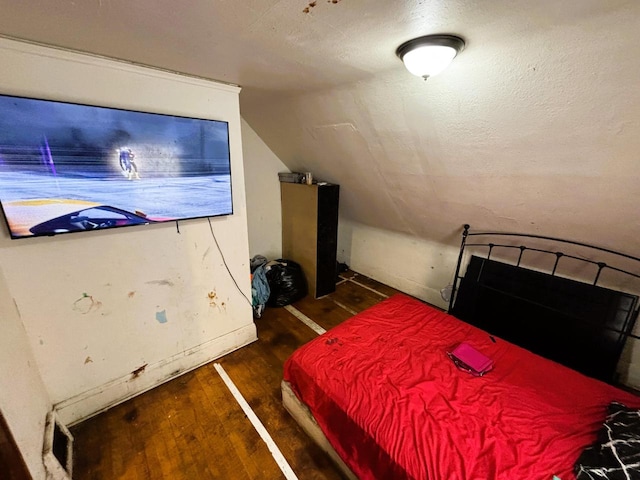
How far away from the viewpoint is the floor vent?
4.38 feet

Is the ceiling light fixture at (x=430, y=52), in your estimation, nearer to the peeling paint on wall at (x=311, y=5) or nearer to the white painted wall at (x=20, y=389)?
the peeling paint on wall at (x=311, y=5)

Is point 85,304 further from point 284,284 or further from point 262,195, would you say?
point 262,195

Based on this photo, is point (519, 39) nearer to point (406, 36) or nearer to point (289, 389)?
point (406, 36)

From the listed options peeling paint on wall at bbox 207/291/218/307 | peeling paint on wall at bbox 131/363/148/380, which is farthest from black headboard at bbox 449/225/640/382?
peeling paint on wall at bbox 131/363/148/380

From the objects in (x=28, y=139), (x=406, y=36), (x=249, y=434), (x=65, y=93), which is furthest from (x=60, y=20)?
(x=249, y=434)

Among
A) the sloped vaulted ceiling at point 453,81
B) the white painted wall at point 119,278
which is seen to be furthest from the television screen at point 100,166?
the sloped vaulted ceiling at point 453,81

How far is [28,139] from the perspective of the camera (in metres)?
1.35

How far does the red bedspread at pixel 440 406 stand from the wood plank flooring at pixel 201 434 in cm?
31

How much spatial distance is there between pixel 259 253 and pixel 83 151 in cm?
237

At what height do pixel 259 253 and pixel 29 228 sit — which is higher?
pixel 29 228

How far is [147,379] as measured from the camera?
2053mm

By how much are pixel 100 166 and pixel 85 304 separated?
890 millimetres

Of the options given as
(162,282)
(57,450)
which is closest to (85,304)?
(162,282)

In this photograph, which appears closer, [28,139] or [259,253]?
[28,139]
